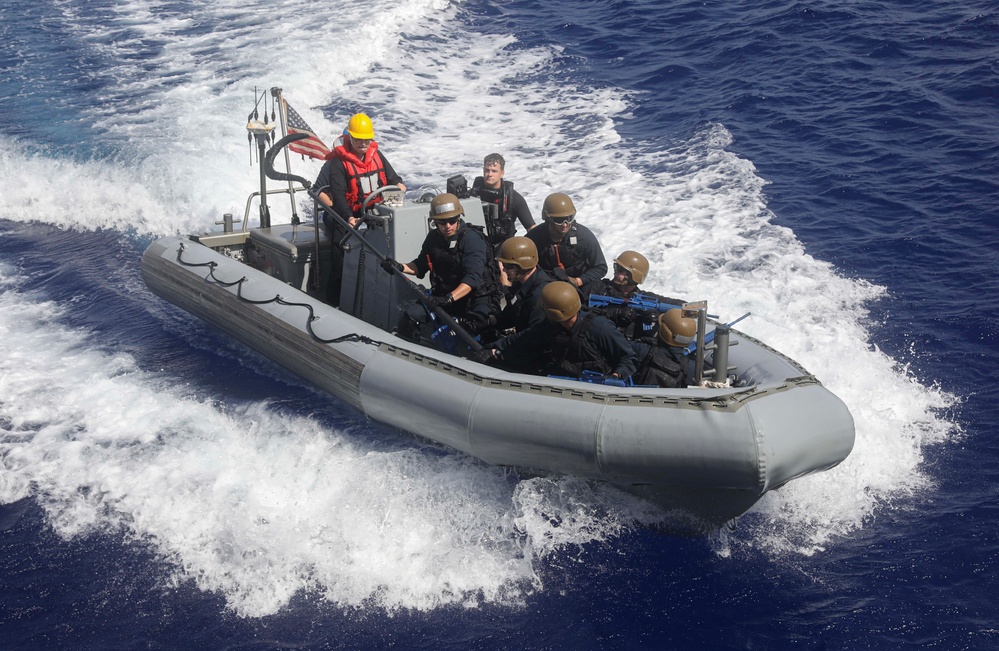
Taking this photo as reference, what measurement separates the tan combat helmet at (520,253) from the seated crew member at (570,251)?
2.01 ft

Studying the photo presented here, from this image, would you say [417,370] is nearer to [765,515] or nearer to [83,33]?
[765,515]

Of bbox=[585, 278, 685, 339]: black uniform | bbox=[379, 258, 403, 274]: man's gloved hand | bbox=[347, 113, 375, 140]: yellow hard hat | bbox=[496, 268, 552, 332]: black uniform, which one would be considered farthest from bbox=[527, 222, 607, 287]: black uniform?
bbox=[347, 113, 375, 140]: yellow hard hat

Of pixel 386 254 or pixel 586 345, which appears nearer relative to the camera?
pixel 586 345

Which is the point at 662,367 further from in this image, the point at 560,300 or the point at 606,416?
the point at 560,300

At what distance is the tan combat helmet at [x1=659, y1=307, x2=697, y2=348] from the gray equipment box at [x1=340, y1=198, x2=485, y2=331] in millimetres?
2148

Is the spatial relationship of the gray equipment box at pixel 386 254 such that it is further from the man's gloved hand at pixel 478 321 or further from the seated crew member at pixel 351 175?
the man's gloved hand at pixel 478 321

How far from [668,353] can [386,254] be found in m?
2.52

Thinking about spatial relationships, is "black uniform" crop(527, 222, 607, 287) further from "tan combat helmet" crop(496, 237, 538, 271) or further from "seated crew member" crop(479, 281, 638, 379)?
"seated crew member" crop(479, 281, 638, 379)

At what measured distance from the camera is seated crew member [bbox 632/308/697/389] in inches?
240

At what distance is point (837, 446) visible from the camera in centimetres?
574

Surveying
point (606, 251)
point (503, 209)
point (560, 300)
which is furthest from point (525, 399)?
point (606, 251)

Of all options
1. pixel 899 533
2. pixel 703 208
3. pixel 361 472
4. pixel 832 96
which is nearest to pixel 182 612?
pixel 361 472

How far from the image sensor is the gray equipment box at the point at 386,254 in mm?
7449

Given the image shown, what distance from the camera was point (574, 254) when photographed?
7.27m
